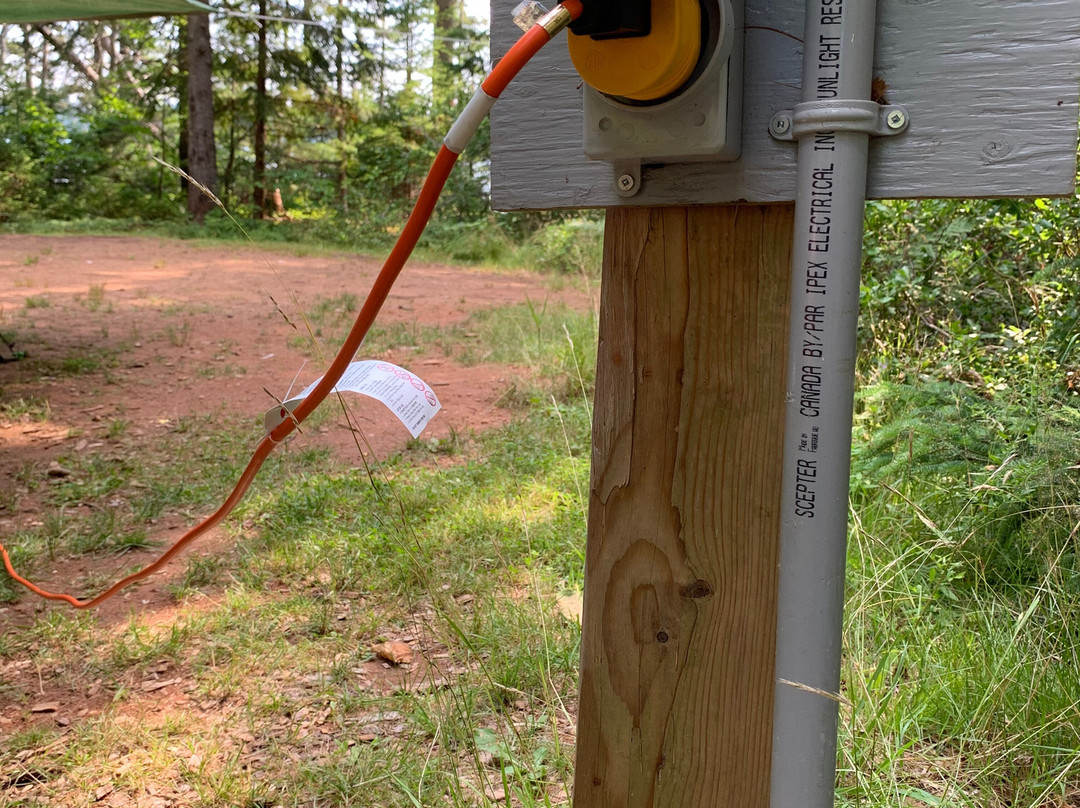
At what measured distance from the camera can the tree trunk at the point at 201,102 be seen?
13.3 m

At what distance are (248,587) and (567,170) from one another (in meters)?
2.01

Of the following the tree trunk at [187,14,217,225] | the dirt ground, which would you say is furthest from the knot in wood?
the tree trunk at [187,14,217,225]

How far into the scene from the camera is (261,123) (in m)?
15.9

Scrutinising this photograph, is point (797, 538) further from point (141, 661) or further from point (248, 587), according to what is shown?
point (248, 587)

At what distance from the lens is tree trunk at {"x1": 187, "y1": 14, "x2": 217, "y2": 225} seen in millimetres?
13266

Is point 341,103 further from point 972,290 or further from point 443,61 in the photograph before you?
point 972,290

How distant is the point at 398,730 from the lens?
1.92 meters

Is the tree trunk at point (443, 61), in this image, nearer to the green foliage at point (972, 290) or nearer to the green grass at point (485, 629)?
the green foliage at point (972, 290)

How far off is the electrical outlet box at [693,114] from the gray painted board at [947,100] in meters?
0.03

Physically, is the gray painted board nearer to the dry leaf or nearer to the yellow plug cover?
the yellow plug cover

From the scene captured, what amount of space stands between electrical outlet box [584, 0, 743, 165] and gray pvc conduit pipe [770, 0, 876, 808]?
0.07m

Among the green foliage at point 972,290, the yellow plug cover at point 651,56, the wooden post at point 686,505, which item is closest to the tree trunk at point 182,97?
the green foliage at point 972,290

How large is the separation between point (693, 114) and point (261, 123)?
54.6 feet

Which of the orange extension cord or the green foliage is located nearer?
the orange extension cord
